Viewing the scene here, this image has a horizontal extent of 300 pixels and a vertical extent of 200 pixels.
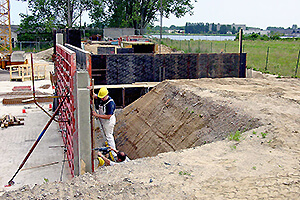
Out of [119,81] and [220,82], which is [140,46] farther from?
[220,82]

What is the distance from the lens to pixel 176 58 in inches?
655

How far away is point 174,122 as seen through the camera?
1070cm

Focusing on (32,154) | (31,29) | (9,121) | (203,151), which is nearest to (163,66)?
(9,121)

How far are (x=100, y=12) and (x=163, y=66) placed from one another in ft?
152

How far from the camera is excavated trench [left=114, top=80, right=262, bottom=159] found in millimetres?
9062

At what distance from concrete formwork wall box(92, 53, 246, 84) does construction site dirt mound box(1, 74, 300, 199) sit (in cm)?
359

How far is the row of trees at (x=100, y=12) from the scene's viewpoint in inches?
2151

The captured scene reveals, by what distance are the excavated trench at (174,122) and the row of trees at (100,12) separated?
42.9 metres

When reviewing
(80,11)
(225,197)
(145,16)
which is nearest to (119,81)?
(225,197)

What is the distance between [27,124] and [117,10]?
48128 mm

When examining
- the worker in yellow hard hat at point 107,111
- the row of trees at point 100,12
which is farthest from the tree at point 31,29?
the worker in yellow hard hat at point 107,111

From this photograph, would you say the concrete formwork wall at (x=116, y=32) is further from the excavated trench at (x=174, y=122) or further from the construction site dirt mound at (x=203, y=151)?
the construction site dirt mound at (x=203, y=151)

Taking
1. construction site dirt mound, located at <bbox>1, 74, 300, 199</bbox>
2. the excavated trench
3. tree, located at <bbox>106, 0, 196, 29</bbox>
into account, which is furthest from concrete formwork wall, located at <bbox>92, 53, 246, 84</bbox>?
tree, located at <bbox>106, 0, 196, 29</bbox>

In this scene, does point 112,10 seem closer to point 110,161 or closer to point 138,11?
point 138,11
